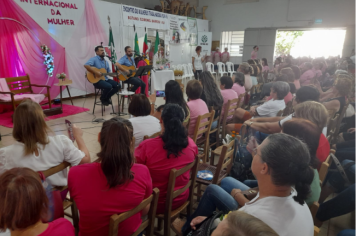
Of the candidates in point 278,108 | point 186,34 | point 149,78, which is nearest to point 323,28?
point 186,34

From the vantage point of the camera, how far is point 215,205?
1.64m

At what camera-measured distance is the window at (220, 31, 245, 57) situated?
1366 centimetres

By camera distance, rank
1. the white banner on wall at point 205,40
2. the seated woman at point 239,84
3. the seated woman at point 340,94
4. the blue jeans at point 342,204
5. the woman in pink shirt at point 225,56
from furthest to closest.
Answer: the white banner on wall at point 205,40
the woman in pink shirt at point 225,56
the seated woman at point 239,84
the seated woman at point 340,94
the blue jeans at point 342,204

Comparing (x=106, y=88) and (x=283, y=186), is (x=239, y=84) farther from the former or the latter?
(x=283, y=186)

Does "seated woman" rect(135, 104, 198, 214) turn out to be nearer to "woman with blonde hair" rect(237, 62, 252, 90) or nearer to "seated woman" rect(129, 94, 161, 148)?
"seated woman" rect(129, 94, 161, 148)

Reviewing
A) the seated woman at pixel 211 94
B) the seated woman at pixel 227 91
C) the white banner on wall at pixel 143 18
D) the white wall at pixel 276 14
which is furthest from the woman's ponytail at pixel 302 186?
the white wall at pixel 276 14

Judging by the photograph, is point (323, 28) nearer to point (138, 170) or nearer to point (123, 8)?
point (123, 8)

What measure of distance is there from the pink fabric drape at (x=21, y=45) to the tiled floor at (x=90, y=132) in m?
1.24

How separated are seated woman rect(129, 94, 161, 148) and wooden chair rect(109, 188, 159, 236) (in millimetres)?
916

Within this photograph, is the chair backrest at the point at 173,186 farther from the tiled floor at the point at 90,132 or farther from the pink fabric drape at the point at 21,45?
the pink fabric drape at the point at 21,45

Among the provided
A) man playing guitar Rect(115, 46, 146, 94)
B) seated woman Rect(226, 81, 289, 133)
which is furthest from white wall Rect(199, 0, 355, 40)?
seated woman Rect(226, 81, 289, 133)

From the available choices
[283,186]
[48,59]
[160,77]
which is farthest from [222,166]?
[160,77]

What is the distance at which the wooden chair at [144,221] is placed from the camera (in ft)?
3.33

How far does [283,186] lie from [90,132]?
384cm
